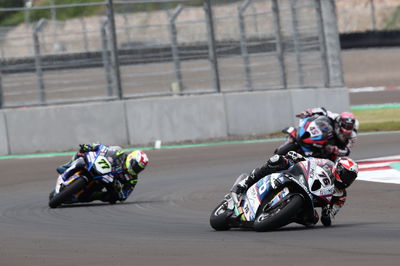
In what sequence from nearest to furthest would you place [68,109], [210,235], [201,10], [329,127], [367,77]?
[210,235]
[329,127]
[68,109]
[201,10]
[367,77]

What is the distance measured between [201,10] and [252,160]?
457 cm

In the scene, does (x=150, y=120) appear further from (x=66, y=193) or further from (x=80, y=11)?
(x=66, y=193)

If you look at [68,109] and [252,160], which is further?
[68,109]

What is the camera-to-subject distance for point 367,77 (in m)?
35.7

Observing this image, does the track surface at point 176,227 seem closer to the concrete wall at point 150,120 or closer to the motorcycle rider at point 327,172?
the motorcycle rider at point 327,172

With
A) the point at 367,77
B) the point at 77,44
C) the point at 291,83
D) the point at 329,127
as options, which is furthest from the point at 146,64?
the point at 367,77

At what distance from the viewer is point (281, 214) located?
351 inches

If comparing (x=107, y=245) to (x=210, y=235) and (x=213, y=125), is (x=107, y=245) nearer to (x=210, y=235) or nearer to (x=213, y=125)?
(x=210, y=235)

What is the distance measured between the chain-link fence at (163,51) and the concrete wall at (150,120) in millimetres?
390

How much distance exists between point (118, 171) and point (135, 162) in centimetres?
33

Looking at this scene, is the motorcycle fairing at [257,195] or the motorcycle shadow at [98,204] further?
the motorcycle shadow at [98,204]

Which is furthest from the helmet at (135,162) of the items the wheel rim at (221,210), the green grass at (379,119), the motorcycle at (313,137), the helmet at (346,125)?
the green grass at (379,119)

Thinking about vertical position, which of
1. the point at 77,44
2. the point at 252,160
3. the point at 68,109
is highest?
the point at 77,44

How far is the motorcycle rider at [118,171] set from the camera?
1241cm
